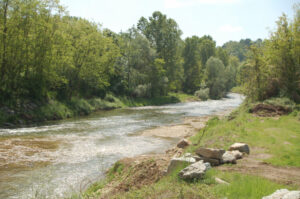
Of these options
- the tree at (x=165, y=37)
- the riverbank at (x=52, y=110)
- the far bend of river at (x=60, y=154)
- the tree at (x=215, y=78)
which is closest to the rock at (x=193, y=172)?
the far bend of river at (x=60, y=154)

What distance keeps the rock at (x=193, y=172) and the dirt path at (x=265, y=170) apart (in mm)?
1597

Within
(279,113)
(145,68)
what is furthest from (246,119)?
(145,68)

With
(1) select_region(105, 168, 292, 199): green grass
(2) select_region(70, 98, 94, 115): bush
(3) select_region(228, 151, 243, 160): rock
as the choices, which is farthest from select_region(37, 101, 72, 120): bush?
(1) select_region(105, 168, 292, 199): green grass

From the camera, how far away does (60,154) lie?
14234mm

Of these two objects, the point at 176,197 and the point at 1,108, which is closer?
the point at 176,197

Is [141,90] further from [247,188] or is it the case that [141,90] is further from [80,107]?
[247,188]

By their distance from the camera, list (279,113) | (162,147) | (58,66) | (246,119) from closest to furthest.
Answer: (162,147) → (246,119) → (279,113) → (58,66)

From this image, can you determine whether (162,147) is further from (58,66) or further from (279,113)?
(58,66)

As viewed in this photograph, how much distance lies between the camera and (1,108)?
23578mm

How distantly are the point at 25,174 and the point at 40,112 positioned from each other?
1735cm

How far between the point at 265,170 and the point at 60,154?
10746 mm

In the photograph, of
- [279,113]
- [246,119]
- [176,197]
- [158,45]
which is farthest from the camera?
[158,45]

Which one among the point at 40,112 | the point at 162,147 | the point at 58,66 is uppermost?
the point at 58,66

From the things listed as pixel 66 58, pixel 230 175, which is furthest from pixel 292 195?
pixel 66 58
